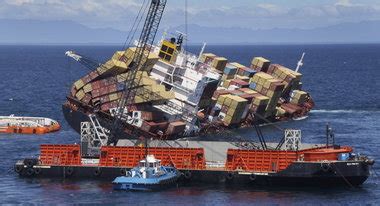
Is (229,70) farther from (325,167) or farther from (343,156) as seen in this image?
(325,167)

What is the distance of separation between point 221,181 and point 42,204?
18055mm

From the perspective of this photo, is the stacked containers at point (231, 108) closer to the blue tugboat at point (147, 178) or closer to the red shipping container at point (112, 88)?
the red shipping container at point (112, 88)

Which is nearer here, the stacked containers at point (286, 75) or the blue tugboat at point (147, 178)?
the blue tugboat at point (147, 178)

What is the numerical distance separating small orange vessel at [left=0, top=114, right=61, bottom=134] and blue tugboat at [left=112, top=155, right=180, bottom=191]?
46999 millimetres

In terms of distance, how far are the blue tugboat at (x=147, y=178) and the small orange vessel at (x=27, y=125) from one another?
46999 millimetres

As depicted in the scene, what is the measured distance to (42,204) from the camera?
8100 cm

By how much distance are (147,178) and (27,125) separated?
5189 cm

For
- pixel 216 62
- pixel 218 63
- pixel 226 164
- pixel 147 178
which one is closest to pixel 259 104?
pixel 218 63

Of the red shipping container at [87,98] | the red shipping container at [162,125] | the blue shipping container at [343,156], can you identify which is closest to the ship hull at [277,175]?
the blue shipping container at [343,156]

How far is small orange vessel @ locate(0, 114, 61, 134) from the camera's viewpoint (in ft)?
433

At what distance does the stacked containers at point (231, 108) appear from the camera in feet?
447

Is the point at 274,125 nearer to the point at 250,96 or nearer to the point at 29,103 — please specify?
the point at 250,96

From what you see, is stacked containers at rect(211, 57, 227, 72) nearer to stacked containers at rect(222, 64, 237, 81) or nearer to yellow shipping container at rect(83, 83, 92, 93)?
stacked containers at rect(222, 64, 237, 81)

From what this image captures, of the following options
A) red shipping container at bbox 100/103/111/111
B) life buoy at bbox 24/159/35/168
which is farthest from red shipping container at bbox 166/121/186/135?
life buoy at bbox 24/159/35/168
